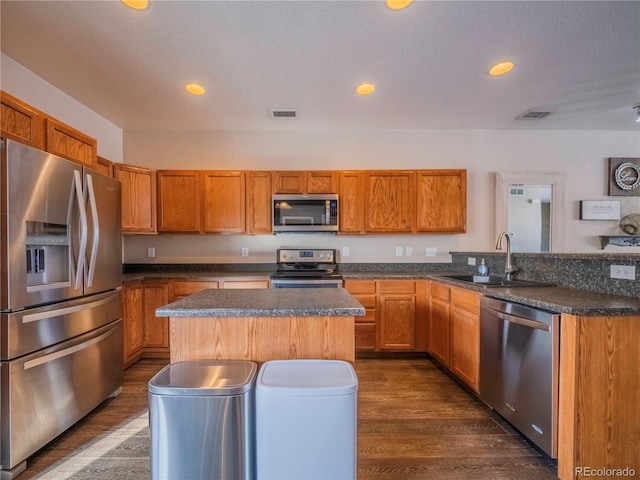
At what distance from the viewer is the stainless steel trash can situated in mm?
1101

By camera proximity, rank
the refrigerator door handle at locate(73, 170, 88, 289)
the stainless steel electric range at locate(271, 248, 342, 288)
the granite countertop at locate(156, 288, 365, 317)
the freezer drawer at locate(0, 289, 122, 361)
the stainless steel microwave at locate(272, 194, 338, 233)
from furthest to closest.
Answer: the stainless steel electric range at locate(271, 248, 342, 288)
the stainless steel microwave at locate(272, 194, 338, 233)
the refrigerator door handle at locate(73, 170, 88, 289)
the freezer drawer at locate(0, 289, 122, 361)
the granite countertop at locate(156, 288, 365, 317)

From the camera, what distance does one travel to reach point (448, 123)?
355 cm

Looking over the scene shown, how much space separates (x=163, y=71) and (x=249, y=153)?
144 cm

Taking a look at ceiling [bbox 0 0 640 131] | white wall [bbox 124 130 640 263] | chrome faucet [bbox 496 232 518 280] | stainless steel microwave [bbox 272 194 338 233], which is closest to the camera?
ceiling [bbox 0 0 640 131]

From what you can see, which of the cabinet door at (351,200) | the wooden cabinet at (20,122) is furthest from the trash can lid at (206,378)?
the cabinet door at (351,200)

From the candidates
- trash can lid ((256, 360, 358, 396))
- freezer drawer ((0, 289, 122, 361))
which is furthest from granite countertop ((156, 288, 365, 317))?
freezer drawer ((0, 289, 122, 361))

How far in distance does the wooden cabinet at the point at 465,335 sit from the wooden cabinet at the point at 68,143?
3317 mm

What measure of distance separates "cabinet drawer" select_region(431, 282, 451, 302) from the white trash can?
1969mm

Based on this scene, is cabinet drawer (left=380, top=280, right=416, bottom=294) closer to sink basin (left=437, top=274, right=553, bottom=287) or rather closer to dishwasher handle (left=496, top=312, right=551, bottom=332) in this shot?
sink basin (left=437, top=274, right=553, bottom=287)

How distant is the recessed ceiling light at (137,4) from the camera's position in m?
1.66

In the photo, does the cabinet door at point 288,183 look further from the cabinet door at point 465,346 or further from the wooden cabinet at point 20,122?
the cabinet door at point 465,346

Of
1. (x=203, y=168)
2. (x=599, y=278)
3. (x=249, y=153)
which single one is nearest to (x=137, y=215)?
(x=203, y=168)

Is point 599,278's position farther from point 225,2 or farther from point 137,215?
point 137,215

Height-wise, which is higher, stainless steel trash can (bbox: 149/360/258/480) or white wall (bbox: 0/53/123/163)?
white wall (bbox: 0/53/123/163)
